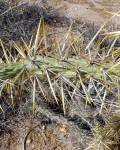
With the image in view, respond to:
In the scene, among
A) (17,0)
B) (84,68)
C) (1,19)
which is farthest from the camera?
(17,0)

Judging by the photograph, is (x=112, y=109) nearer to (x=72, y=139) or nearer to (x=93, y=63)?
Result: (x=72, y=139)

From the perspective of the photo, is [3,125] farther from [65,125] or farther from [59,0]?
[59,0]

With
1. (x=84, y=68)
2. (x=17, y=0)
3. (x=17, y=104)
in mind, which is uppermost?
(x=84, y=68)

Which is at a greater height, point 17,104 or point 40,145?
point 17,104

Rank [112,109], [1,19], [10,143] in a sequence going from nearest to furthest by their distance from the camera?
[112,109]
[10,143]
[1,19]

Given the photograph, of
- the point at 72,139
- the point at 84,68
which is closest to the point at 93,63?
the point at 84,68

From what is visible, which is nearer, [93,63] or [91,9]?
[93,63]
